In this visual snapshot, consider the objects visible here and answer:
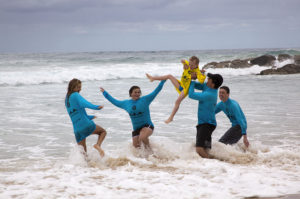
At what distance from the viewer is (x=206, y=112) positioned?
607 cm

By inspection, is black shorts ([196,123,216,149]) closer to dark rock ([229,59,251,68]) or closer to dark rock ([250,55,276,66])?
dark rock ([229,59,251,68])

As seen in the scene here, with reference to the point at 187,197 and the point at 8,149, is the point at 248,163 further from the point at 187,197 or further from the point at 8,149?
the point at 8,149

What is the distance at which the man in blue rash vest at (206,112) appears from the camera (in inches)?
236

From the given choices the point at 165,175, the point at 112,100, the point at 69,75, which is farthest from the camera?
the point at 69,75

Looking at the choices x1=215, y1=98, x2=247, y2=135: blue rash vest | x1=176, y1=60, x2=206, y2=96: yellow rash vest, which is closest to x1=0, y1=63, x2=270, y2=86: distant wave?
x1=176, y1=60, x2=206, y2=96: yellow rash vest

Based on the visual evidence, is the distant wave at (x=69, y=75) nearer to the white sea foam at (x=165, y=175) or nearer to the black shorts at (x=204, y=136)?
the white sea foam at (x=165, y=175)

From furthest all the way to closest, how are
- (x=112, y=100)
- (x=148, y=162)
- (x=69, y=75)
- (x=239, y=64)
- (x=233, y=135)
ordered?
(x=239, y=64), (x=69, y=75), (x=233, y=135), (x=112, y=100), (x=148, y=162)

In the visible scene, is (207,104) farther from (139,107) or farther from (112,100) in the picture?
(112,100)

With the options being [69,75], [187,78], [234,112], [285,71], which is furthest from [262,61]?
[187,78]

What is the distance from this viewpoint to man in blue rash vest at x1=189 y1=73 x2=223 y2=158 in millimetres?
5993

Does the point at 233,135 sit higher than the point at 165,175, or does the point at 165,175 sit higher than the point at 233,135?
the point at 233,135

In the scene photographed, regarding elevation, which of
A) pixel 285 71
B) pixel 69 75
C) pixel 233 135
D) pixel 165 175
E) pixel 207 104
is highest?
pixel 69 75

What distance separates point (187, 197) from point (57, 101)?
1051 cm

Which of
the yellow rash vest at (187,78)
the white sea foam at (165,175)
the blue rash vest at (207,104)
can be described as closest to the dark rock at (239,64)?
the white sea foam at (165,175)
